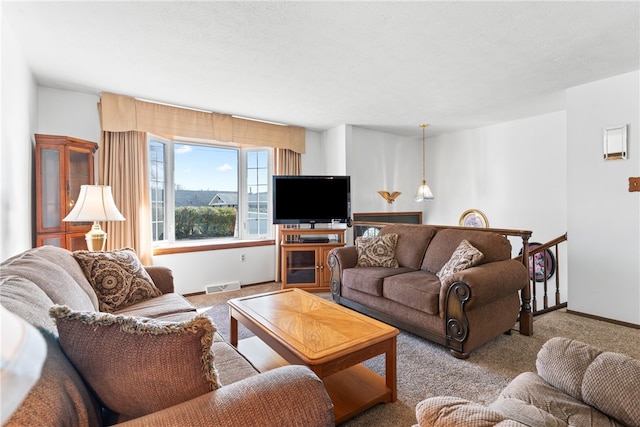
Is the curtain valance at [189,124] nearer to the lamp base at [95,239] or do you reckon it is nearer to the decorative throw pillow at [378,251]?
the lamp base at [95,239]

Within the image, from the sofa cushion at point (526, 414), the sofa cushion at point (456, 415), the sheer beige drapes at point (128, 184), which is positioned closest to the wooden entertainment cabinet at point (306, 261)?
the sheer beige drapes at point (128, 184)

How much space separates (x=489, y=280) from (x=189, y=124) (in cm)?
366

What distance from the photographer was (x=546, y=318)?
10.4ft

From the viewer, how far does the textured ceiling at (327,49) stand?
1949mm

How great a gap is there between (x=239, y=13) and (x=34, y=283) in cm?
181

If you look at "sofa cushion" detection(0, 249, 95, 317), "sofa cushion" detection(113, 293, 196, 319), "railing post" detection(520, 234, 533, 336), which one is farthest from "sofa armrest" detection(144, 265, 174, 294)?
"railing post" detection(520, 234, 533, 336)

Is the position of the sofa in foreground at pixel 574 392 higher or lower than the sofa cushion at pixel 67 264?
lower

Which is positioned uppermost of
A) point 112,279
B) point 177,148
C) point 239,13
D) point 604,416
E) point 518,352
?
point 239,13

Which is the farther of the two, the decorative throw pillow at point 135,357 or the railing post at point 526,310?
the railing post at point 526,310

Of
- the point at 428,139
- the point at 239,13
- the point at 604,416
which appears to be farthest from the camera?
the point at 428,139

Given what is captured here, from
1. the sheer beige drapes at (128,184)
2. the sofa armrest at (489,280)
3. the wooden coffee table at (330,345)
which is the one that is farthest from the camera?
the sheer beige drapes at (128,184)

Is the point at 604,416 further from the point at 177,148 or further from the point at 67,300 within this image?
the point at 177,148

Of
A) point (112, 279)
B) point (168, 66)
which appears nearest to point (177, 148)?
point (168, 66)

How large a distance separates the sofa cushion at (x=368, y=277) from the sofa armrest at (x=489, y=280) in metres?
0.69
